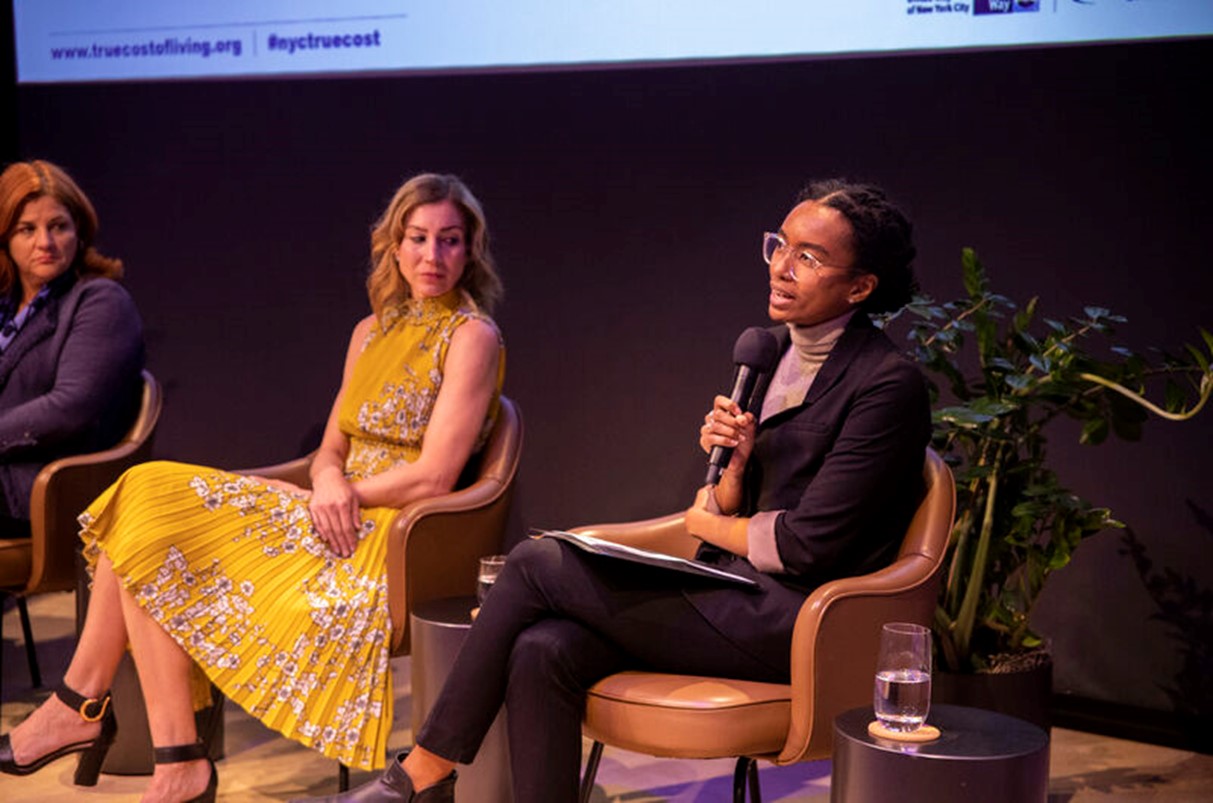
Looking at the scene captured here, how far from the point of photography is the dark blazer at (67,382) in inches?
153

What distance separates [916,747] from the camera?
92.3 inches

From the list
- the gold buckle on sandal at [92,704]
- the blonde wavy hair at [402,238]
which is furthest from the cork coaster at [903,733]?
the gold buckle on sandal at [92,704]

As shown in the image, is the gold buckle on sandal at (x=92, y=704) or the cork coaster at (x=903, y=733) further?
the gold buckle on sandal at (x=92, y=704)

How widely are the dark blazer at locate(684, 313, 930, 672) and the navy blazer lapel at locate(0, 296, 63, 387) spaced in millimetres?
2185

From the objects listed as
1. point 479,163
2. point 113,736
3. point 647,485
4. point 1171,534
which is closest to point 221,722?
point 113,736

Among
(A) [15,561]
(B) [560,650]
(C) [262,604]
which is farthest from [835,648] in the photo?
(A) [15,561]

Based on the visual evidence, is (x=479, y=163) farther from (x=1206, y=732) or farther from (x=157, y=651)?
(x=1206, y=732)

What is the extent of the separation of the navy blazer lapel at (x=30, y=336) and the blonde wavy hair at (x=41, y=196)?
5.9 inches

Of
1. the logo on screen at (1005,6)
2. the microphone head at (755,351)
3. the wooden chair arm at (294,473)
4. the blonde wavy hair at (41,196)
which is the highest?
the logo on screen at (1005,6)

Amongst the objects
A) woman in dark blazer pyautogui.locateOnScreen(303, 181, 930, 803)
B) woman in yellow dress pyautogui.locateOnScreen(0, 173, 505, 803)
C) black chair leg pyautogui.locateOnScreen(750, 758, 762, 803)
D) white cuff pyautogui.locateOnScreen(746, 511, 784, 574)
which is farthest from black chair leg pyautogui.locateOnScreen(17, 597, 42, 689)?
white cuff pyautogui.locateOnScreen(746, 511, 784, 574)

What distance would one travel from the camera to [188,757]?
3.20 metres

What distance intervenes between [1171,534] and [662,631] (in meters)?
1.73

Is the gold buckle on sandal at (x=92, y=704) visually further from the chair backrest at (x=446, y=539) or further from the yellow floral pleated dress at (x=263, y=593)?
the chair backrest at (x=446, y=539)

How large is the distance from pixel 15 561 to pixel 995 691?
2446mm
